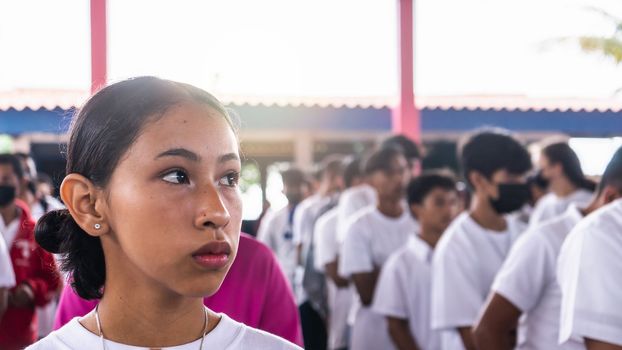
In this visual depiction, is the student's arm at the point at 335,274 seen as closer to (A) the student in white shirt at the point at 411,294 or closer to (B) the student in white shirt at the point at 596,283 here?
(A) the student in white shirt at the point at 411,294

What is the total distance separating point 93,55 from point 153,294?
8850mm

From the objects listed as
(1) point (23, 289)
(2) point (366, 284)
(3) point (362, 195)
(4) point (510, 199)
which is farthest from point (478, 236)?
(3) point (362, 195)

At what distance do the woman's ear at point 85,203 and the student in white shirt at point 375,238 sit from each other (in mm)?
3826

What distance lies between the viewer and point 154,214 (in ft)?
4.88

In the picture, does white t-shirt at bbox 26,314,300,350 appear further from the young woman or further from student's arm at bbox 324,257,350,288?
student's arm at bbox 324,257,350,288

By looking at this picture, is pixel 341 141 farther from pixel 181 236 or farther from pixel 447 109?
pixel 181 236

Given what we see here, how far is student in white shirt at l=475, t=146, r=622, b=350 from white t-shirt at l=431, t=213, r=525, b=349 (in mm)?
518

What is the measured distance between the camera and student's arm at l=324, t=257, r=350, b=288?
653cm

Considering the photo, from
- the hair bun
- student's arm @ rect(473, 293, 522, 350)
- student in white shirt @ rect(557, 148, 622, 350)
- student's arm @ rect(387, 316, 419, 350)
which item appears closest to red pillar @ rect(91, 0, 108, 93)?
student's arm @ rect(387, 316, 419, 350)

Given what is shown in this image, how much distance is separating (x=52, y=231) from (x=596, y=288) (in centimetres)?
155

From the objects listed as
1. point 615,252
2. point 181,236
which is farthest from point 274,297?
point 181,236

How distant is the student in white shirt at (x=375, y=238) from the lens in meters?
5.33

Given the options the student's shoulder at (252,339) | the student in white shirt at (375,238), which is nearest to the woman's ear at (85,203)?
the student's shoulder at (252,339)

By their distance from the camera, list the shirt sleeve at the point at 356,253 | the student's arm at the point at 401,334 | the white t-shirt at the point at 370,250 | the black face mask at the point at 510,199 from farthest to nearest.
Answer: the shirt sleeve at the point at 356,253, the white t-shirt at the point at 370,250, the student's arm at the point at 401,334, the black face mask at the point at 510,199
